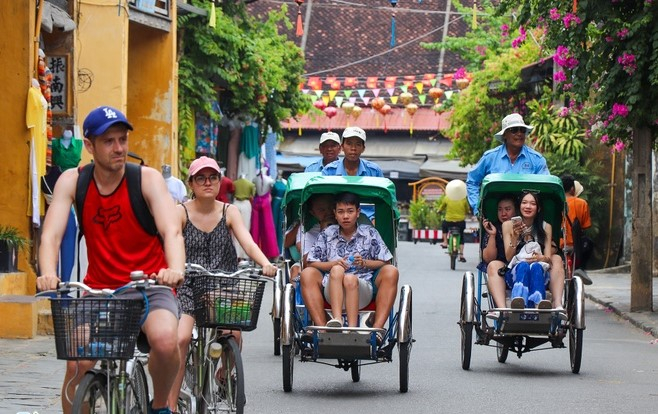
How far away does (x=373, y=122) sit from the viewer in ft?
179

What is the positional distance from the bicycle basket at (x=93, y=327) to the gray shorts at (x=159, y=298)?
1.14 ft

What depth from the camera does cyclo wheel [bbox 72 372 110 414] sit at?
625 centimetres

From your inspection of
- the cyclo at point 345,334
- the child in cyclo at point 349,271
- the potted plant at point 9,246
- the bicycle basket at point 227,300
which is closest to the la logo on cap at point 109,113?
the bicycle basket at point 227,300

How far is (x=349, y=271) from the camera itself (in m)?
10.9

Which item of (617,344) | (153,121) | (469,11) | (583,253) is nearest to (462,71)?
(469,11)

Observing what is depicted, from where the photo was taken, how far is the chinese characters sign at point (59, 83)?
17062 mm

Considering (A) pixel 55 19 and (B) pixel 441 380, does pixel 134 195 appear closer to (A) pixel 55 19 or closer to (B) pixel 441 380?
(B) pixel 441 380

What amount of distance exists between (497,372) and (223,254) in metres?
3.79

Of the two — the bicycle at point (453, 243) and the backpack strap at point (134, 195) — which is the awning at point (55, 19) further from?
the bicycle at point (453, 243)

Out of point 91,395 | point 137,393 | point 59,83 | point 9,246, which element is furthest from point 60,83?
point 91,395

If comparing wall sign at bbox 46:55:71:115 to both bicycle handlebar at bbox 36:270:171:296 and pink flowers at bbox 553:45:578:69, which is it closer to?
pink flowers at bbox 553:45:578:69

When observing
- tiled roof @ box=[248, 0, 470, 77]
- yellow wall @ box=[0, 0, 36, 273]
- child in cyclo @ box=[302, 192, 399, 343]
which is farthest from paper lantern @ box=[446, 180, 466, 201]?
tiled roof @ box=[248, 0, 470, 77]

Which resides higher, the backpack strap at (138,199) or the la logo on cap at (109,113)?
the la logo on cap at (109,113)

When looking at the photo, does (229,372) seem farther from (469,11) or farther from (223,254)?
(469,11)
